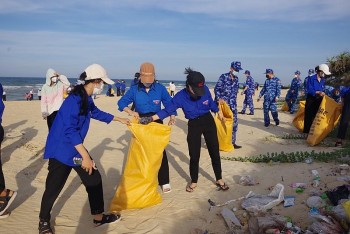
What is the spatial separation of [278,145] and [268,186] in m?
3.47

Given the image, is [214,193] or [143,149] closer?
[143,149]

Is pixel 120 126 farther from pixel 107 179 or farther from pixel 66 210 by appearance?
pixel 66 210

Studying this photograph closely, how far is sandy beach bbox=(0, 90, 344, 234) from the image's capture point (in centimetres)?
415

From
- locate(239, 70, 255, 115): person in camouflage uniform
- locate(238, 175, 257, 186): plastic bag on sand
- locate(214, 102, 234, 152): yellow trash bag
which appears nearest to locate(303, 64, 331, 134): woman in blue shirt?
locate(214, 102, 234, 152): yellow trash bag

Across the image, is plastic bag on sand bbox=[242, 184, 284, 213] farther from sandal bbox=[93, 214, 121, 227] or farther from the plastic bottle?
sandal bbox=[93, 214, 121, 227]

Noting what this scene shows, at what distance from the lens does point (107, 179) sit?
243 inches

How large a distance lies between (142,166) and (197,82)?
139 centimetres

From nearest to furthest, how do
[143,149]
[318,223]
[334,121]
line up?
[318,223], [143,149], [334,121]

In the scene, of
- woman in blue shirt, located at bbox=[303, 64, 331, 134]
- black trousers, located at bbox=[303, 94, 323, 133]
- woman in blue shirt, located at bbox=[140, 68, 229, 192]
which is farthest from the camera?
black trousers, located at bbox=[303, 94, 323, 133]

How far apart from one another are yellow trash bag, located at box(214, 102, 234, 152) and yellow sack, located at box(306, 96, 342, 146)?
2040 mm

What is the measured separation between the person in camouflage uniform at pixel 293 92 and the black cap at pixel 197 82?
34.8 ft

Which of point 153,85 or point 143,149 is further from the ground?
point 153,85

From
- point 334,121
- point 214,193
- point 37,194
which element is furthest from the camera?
point 334,121

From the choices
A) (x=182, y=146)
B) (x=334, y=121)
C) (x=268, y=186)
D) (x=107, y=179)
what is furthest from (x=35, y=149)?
(x=334, y=121)
